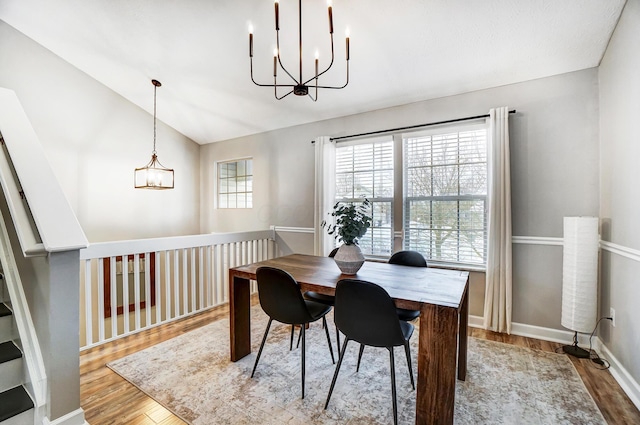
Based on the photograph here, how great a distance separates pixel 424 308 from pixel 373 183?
93.0 inches

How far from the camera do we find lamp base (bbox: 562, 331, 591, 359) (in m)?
2.44

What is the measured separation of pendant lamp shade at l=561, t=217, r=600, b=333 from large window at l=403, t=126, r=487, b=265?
74cm

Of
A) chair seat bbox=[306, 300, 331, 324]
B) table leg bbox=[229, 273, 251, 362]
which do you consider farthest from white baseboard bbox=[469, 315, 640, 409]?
table leg bbox=[229, 273, 251, 362]

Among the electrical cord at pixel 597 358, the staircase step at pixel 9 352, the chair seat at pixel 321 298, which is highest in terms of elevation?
the chair seat at pixel 321 298

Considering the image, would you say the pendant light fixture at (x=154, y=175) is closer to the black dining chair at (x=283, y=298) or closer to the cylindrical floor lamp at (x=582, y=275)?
the black dining chair at (x=283, y=298)

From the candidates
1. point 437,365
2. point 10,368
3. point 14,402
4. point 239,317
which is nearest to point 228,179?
point 239,317

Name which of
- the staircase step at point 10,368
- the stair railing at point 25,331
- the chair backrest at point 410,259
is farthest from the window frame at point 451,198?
the staircase step at point 10,368

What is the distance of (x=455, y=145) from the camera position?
3.19m

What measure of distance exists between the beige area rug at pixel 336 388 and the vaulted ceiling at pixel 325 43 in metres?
2.60

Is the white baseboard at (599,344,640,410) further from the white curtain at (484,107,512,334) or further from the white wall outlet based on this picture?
the white curtain at (484,107,512,334)

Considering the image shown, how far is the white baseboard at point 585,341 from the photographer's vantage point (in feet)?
6.33

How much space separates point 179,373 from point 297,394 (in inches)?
37.2

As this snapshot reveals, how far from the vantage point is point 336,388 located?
2029mm

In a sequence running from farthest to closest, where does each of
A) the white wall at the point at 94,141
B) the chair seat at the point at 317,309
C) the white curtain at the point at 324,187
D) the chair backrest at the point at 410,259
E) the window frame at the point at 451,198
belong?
the white curtain at the point at 324,187, the white wall at the point at 94,141, the window frame at the point at 451,198, the chair backrest at the point at 410,259, the chair seat at the point at 317,309
